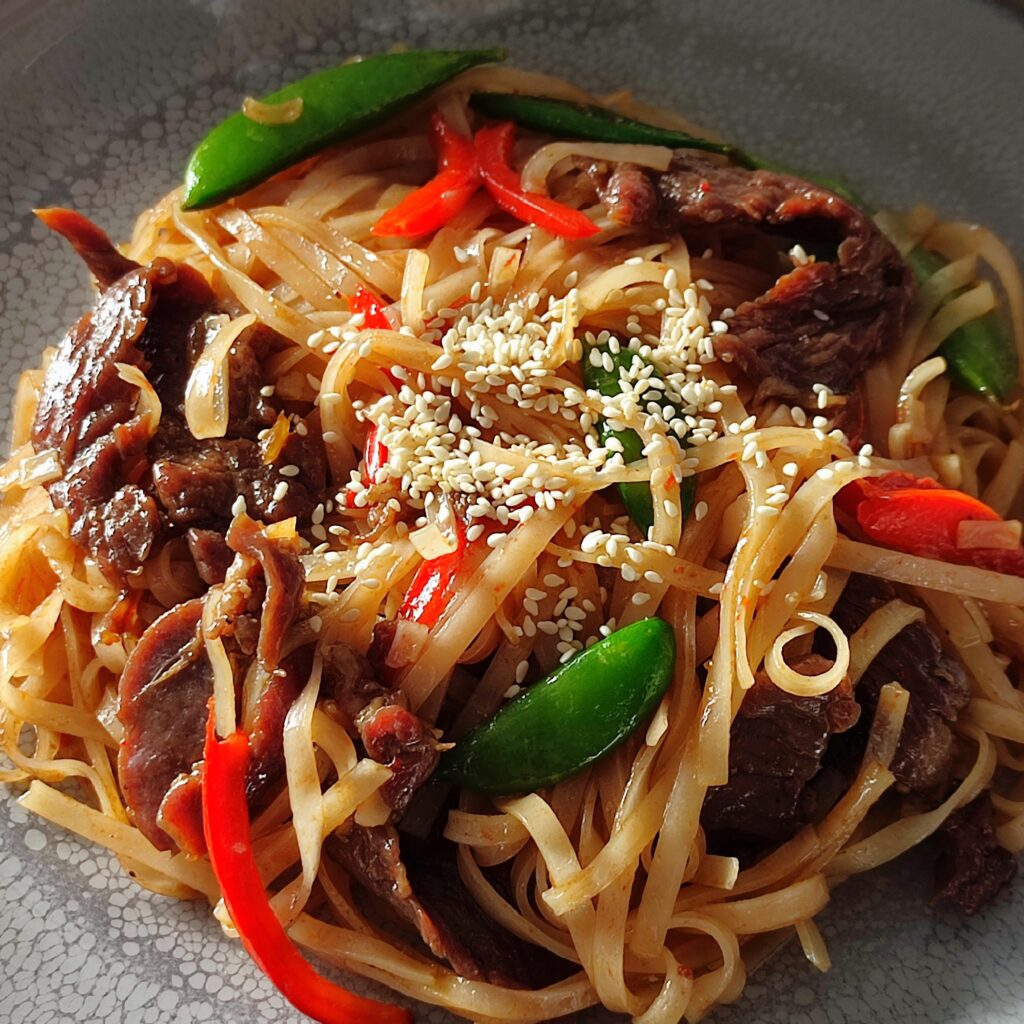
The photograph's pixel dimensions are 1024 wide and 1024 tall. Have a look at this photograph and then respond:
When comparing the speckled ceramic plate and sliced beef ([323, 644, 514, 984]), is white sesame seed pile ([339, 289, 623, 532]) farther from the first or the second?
the speckled ceramic plate

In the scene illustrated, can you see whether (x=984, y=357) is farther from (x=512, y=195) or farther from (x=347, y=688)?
(x=347, y=688)

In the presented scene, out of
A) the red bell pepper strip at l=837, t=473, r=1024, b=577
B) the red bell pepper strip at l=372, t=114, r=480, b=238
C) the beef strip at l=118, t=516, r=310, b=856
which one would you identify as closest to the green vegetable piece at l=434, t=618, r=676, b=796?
the beef strip at l=118, t=516, r=310, b=856

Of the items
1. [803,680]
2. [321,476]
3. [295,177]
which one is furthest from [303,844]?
[295,177]

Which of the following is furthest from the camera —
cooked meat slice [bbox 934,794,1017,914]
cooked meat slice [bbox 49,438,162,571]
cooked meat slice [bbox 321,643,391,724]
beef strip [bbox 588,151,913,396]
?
beef strip [bbox 588,151,913,396]

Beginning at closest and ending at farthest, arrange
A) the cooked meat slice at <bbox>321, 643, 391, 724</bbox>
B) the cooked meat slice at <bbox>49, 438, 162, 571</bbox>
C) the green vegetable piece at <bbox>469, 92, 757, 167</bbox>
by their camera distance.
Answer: the cooked meat slice at <bbox>321, 643, 391, 724</bbox> → the cooked meat slice at <bbox>49, 438, 162, 571</bbox> → the green vegetable piece at <bbox>469, 92, 757, 167</bbox>

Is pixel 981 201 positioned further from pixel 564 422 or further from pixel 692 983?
pixel 692 983

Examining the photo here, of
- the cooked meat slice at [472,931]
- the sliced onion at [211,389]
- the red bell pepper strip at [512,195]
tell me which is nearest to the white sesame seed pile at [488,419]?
Answer: the red bell pepper strip at [512,195]
